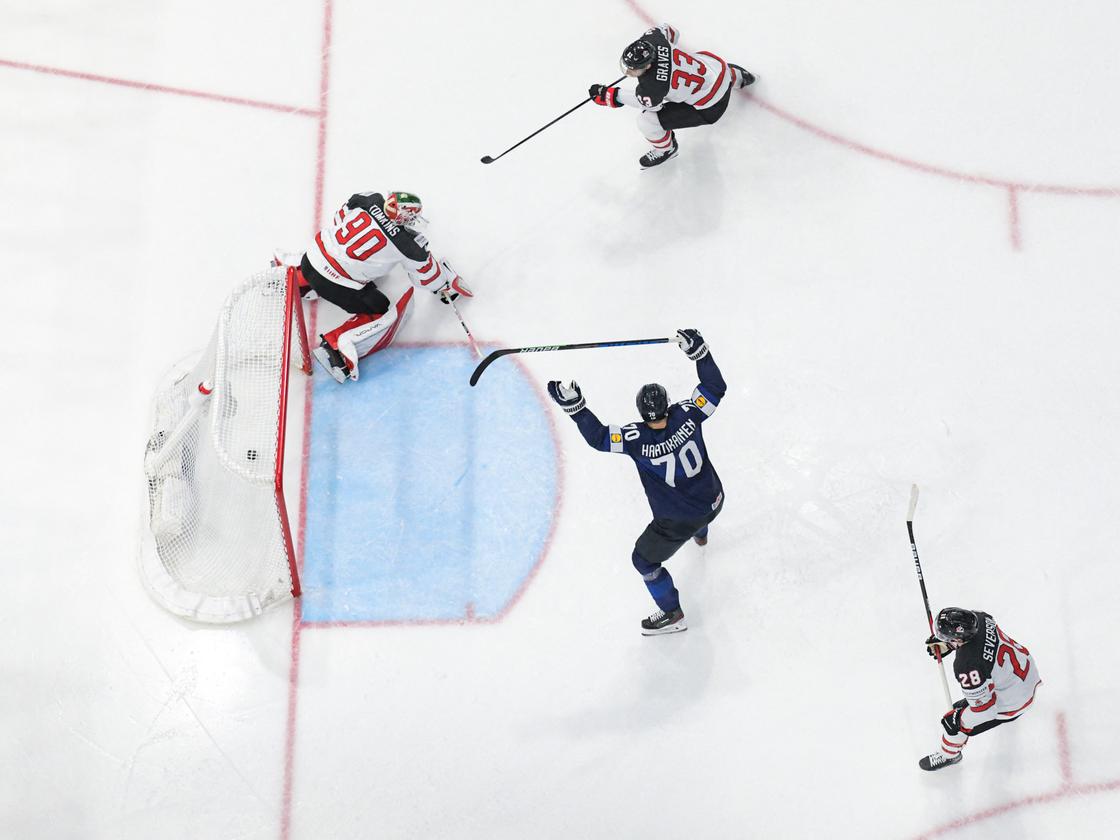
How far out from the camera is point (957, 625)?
4.65 m

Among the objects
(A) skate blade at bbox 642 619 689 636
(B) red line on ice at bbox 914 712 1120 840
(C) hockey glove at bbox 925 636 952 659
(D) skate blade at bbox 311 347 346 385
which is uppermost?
(D) skate blade at bbox 311 347 346 385

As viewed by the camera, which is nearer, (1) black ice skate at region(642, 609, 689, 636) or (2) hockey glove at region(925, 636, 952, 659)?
(2) hockey glove at region(925, 636, 952, 659)

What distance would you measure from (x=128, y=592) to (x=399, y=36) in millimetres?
3067

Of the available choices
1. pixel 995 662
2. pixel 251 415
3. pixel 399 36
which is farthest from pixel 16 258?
pixel 995 662

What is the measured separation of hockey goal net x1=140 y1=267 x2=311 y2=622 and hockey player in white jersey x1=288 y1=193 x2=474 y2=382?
18cm

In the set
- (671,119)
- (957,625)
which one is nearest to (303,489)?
(671,119)

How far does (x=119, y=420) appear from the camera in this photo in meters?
5.84

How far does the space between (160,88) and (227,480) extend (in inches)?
88.8

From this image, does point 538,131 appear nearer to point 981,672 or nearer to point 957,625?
point 957,625

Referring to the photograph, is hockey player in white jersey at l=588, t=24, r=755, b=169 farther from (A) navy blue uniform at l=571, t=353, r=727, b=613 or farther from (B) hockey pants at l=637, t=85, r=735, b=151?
(A) navy blue uniform at l=571, t=353, r=727, b=613

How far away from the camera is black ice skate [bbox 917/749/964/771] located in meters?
5.18

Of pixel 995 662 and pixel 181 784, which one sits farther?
pixel 181 784

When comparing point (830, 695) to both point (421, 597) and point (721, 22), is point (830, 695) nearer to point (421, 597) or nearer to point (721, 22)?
point (421, 597)

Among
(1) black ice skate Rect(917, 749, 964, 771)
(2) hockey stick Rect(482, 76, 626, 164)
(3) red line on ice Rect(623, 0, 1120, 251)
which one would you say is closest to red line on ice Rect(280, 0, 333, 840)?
(2) hockey stick Rect(482, 76, 626, 164)
